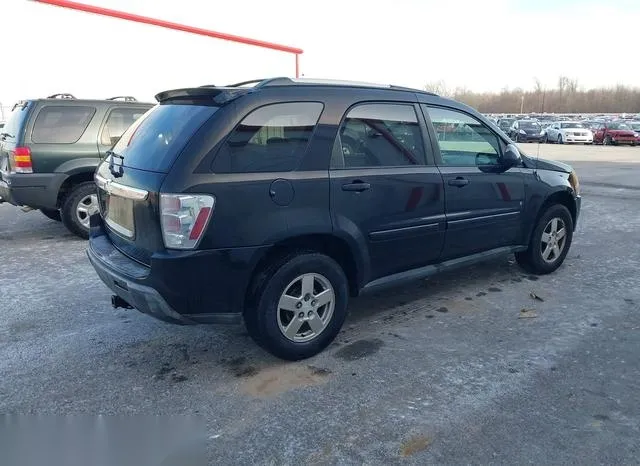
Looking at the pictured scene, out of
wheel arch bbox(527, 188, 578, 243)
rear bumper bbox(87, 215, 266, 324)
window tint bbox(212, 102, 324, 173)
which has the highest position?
window tint bbox(212, 102, 324, 173)

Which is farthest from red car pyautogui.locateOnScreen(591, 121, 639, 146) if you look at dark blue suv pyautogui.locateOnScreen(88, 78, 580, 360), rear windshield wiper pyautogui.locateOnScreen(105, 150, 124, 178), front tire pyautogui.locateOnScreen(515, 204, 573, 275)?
rear windshield wiper pyautogui.locateOnScreen(105, 150, 124, 178)

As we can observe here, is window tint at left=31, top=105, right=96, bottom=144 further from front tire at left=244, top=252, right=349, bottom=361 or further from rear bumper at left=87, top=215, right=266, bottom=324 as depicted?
front tire at left=244, top=252, right=349, bottom=361

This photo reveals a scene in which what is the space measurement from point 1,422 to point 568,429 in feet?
10.1

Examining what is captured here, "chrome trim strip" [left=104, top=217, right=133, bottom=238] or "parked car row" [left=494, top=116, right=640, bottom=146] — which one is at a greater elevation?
"parked car row" [left=494, top=116, right=640, bottom=146]

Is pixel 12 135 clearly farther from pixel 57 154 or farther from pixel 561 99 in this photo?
pixel 561 99

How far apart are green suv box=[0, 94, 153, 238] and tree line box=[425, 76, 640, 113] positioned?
8788 centimetres

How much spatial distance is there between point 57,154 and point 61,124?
42 cm

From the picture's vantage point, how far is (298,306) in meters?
3.44

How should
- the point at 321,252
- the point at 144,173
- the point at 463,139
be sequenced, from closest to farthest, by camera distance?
1. the point at 144,173
2. the point at 321,252
3. the point at 463,139

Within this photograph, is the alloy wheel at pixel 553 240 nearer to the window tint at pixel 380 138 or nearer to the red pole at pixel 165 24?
the window tint at pixel 380 138

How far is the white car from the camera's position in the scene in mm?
32562

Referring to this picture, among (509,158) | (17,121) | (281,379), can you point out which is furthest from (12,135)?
(509,158)

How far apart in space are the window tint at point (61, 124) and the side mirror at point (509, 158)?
17.3ft

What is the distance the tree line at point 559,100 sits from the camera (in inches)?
3558
